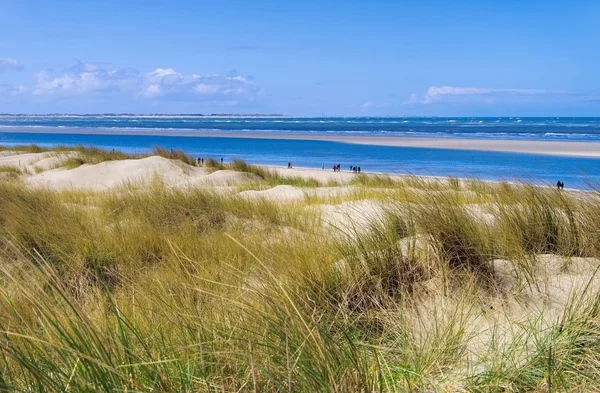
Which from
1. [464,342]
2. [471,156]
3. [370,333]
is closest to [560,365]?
[464,342]

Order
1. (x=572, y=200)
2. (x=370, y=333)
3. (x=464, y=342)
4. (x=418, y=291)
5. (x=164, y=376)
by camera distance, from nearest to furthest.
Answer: (x=164, y=376) → (x=464, y=342) → (x=370, y=333) → (x=418, y=291) → (x=572, y=200)

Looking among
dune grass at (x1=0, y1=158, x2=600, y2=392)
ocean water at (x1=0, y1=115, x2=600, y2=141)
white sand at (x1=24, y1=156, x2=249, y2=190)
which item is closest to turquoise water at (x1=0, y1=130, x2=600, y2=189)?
white sand at (x1=24, y1=156, x2=249, y2=190)

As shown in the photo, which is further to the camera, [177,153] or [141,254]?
[177,153]

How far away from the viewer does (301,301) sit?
2961 millimetres

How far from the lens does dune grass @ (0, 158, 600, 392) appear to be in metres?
1.97

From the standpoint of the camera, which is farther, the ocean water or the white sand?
the ocean water

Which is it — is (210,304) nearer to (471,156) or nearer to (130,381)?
(130,381)

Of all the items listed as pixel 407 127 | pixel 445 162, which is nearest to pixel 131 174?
pixel 445 162

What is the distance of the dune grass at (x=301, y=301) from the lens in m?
1.97

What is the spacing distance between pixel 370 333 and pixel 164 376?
1.27m

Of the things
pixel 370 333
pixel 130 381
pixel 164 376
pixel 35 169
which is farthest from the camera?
pixel 35 169

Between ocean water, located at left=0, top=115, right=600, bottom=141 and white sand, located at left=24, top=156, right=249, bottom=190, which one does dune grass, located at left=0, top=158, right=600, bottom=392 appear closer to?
white sand, located at left=24, top=156, right=249, bottom=190

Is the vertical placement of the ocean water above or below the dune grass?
below

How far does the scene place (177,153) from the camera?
1664 centimetres
